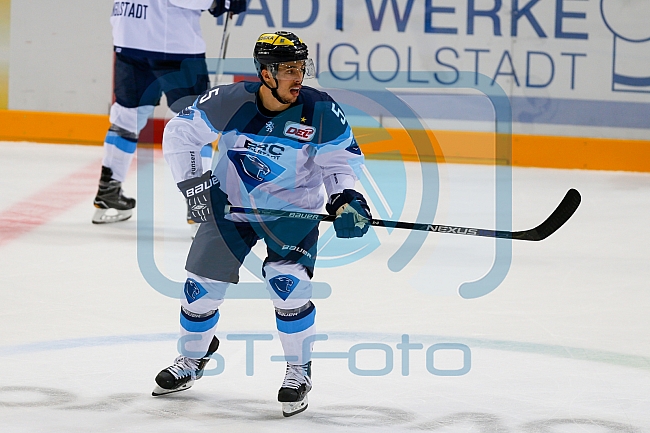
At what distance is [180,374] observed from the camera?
9.96ft

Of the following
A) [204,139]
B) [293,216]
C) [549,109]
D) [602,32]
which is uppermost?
[602,32]

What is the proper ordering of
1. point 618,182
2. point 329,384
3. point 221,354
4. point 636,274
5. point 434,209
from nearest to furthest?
point 329,384 → point 221,354 → point 636,274 → point 434,209 → point 618,182

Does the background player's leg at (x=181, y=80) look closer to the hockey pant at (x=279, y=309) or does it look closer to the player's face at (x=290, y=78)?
the hockey pant at (x=279, y=309)

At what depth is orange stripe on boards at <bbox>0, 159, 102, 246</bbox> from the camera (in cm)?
520

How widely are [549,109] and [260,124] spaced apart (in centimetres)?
439

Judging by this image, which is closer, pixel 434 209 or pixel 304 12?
pixel 434 209

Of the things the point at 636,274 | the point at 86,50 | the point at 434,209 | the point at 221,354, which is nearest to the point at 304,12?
the point at 86,50

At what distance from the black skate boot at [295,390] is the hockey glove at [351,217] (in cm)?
38

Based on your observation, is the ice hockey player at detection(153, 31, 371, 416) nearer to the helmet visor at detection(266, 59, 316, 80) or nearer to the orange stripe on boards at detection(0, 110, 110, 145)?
the helmet visor at detection(266, 59, 316, 80)

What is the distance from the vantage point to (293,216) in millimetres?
2982

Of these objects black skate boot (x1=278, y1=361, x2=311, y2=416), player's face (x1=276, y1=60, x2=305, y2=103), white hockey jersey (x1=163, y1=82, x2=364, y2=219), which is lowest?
black skate boot (x1=278, y1=361, x2=311, y2=416)

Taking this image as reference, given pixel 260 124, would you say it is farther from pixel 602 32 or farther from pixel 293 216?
pixel 602 32

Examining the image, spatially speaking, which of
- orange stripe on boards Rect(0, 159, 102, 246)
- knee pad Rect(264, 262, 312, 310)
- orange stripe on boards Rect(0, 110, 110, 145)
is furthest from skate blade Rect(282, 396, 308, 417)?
orange stripe on boards Rect(0, 110, 110, 145)

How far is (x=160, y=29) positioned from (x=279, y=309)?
2.73 metres
